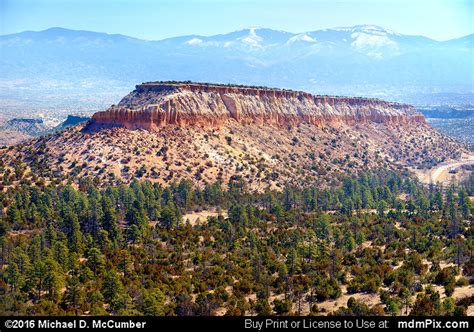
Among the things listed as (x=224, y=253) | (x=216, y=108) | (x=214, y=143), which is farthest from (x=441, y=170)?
(x=224, y=253)

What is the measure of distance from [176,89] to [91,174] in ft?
93.0

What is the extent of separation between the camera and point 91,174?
90.1 m

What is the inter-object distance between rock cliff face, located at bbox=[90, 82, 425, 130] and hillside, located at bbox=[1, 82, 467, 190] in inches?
7.8

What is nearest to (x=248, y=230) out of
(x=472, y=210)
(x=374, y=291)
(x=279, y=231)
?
(x=279, y=231)

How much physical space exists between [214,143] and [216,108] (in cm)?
1079

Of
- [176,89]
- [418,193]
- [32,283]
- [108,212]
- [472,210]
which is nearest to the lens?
[32,283]

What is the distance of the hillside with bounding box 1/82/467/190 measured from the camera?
308 feet

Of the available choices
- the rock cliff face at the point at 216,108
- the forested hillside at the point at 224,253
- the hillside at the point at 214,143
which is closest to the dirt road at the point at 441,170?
the hillside at the point at 214,143

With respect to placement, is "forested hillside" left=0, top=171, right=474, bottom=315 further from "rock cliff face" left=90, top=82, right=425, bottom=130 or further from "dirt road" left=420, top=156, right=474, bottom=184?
"dirt road" left=420, top=156, right=474, bottom=184

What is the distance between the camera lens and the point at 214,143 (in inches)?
4094
